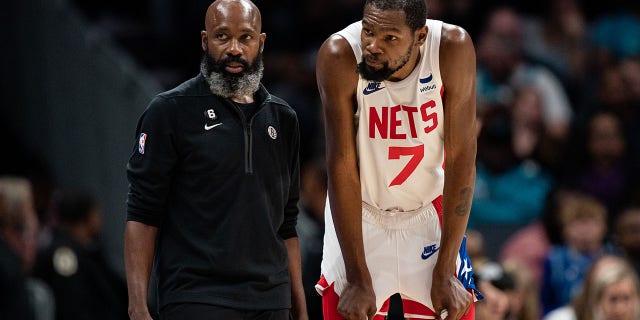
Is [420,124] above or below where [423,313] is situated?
above

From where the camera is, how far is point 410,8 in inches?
189

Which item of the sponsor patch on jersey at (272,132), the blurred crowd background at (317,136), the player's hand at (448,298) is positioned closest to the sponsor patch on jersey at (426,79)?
the sponsor patch on jersey at (272,132)

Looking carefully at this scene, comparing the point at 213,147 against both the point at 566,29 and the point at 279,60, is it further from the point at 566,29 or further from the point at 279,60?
the point at 566,29

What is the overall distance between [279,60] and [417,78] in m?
5.60

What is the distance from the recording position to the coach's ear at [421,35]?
15.9ft

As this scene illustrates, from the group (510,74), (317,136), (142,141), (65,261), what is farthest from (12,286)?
(510,74)

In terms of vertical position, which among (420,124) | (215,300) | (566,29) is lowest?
(566,29)

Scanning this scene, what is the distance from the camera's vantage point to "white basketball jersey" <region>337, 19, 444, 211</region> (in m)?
4.93

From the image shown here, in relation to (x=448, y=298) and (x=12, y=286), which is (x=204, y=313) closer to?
(x=448, y=298)

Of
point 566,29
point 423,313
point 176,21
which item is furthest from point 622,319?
point 176,21

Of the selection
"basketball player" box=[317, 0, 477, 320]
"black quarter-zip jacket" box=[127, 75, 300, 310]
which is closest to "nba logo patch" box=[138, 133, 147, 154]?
"black quarter-zip jacket" box=[127, 75, 300, 310]

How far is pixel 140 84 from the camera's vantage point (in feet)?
30.7

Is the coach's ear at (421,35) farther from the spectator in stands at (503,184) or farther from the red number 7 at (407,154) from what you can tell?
the spectator in stands at (503,184)

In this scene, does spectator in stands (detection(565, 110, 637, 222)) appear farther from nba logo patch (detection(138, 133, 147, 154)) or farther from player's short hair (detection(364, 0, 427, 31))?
nba logo patch (detection(138, 133, 147, 154))
